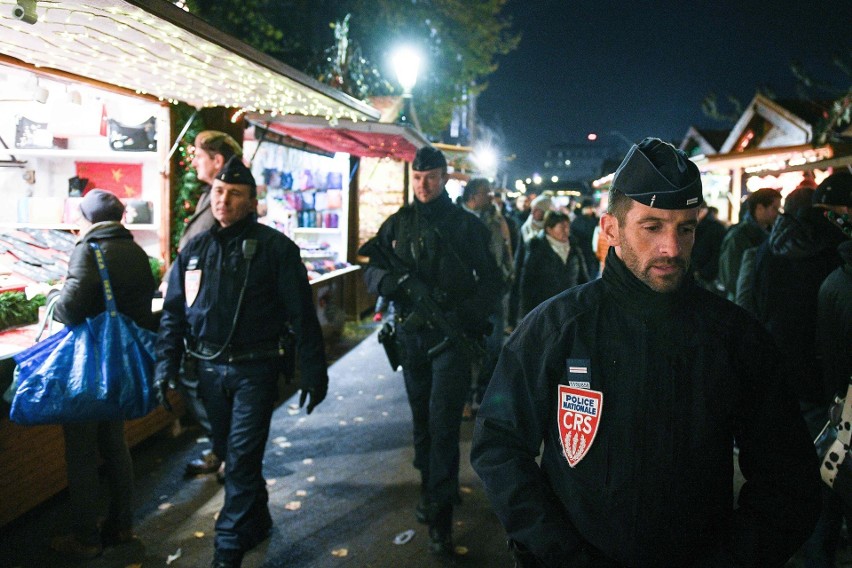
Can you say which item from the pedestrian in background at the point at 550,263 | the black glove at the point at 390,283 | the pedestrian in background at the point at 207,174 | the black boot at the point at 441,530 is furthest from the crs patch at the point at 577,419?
the pedestrian in background at the point at 550,263

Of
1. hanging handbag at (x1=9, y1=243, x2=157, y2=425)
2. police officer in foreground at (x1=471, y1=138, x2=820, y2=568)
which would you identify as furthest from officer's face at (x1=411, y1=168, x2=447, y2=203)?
police officer in foreground at (x1=471, y1=138, x2=820, y2=568)

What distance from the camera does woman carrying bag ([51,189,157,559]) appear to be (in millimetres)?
4117

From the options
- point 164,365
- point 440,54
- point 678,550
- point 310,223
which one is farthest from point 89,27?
point 440,54

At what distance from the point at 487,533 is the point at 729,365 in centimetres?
316

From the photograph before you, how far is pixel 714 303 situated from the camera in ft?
6.64

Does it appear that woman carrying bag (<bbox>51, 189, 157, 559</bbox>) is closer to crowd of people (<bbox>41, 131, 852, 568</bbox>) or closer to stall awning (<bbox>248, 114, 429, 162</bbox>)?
crowd of people (<bbox>41, 131, 852, 568</bbox>)

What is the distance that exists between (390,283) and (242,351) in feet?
3.74

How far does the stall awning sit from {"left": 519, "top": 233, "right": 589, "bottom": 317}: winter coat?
2562 mm

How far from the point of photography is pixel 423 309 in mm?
4566

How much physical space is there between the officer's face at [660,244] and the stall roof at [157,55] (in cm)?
297

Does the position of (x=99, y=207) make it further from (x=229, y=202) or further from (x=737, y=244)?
(x=737, y=244)

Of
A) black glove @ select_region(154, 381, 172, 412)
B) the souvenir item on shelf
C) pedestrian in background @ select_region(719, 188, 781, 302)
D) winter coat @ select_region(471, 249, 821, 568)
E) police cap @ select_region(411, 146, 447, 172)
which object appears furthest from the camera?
the souvenir item on shelf

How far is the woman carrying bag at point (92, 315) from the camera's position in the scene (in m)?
4.12

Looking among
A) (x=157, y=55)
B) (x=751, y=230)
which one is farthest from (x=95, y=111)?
(x=751, y=230)
